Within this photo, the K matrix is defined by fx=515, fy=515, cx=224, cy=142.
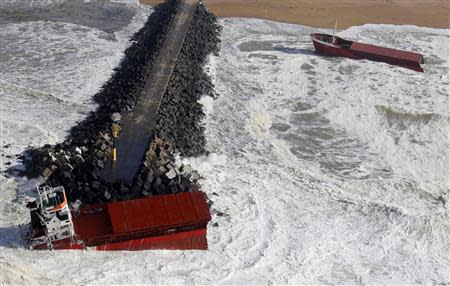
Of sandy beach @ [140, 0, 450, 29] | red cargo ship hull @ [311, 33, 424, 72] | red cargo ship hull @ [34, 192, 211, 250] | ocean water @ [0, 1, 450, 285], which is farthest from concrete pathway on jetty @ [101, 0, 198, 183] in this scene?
sandy beach @ [140, 0, 450, 29]

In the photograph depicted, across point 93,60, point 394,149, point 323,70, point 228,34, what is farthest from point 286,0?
point 394,149

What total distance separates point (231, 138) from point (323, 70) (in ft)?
39.9

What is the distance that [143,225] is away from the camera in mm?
16078

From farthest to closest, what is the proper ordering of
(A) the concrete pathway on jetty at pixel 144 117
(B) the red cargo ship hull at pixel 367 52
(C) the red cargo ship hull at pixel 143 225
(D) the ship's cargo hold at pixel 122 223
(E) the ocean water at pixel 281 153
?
(B) the red cargo ship hull at pixel 367 52 < (A) the concrete pathway on jetty at pixel 144 117 < (E) the ocean water at pixel 281 153 < (C) the red cargo ship hull at pixel 143 225 < (D) the ship's cargo hold at pixel 122 223

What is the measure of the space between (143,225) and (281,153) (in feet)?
32.1

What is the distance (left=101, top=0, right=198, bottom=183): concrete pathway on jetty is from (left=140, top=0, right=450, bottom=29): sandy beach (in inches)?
398

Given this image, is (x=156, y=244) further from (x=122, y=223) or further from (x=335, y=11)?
(x=335, y=11)

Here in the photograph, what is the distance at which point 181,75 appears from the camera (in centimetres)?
2781

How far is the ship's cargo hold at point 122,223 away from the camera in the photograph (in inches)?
595

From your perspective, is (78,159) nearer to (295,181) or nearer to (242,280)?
(242,280)

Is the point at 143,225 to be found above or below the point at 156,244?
above

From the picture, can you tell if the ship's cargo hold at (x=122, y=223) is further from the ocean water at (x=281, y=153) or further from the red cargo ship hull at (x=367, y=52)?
the red cargo ship hull at (x=367, y=52)

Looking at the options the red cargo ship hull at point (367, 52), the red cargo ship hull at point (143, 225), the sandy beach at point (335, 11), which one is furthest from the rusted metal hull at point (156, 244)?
the sandy beach at point (335, 11)

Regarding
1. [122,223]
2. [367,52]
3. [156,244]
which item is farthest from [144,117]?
[367,52]
